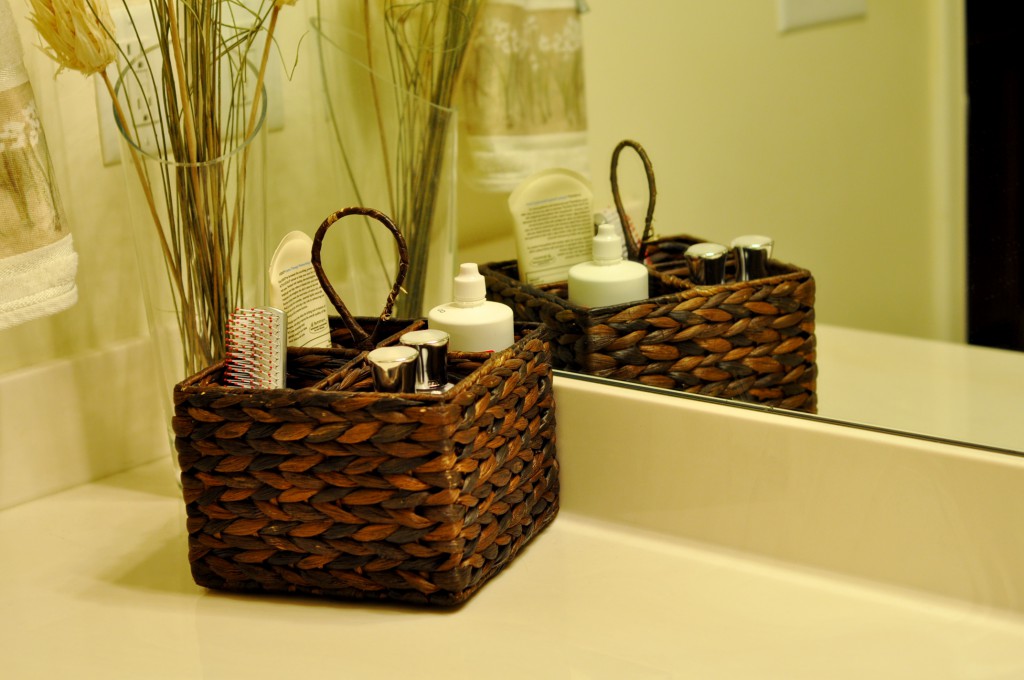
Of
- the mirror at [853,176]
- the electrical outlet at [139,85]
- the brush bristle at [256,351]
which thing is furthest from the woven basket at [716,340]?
the electrical outlet at [139,85]

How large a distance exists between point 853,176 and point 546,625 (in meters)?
0.40

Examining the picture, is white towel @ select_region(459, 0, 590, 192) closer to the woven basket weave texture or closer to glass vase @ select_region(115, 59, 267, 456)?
glass vase @ select_region(115, 59, 267, 456)

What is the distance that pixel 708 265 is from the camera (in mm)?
854

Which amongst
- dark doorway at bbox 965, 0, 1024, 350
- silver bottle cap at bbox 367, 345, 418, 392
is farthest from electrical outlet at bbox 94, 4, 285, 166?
dark doorway at bbox 965, 0, 1024, 350

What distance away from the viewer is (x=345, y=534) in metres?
0.67

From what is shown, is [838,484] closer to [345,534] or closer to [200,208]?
[345,534]

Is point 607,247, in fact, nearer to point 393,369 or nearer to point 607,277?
point 607,277

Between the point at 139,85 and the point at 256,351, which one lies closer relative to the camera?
the point at 256,351

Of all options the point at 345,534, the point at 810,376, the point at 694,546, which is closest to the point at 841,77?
the point at 810,376

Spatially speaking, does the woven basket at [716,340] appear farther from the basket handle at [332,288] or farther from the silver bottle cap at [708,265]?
the basket handle at [332,288]

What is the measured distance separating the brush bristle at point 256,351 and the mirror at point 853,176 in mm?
361

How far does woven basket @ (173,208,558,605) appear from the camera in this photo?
0.64 meters

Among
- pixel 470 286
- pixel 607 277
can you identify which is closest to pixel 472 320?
pixel 470 286

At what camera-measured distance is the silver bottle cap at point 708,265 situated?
85cm
